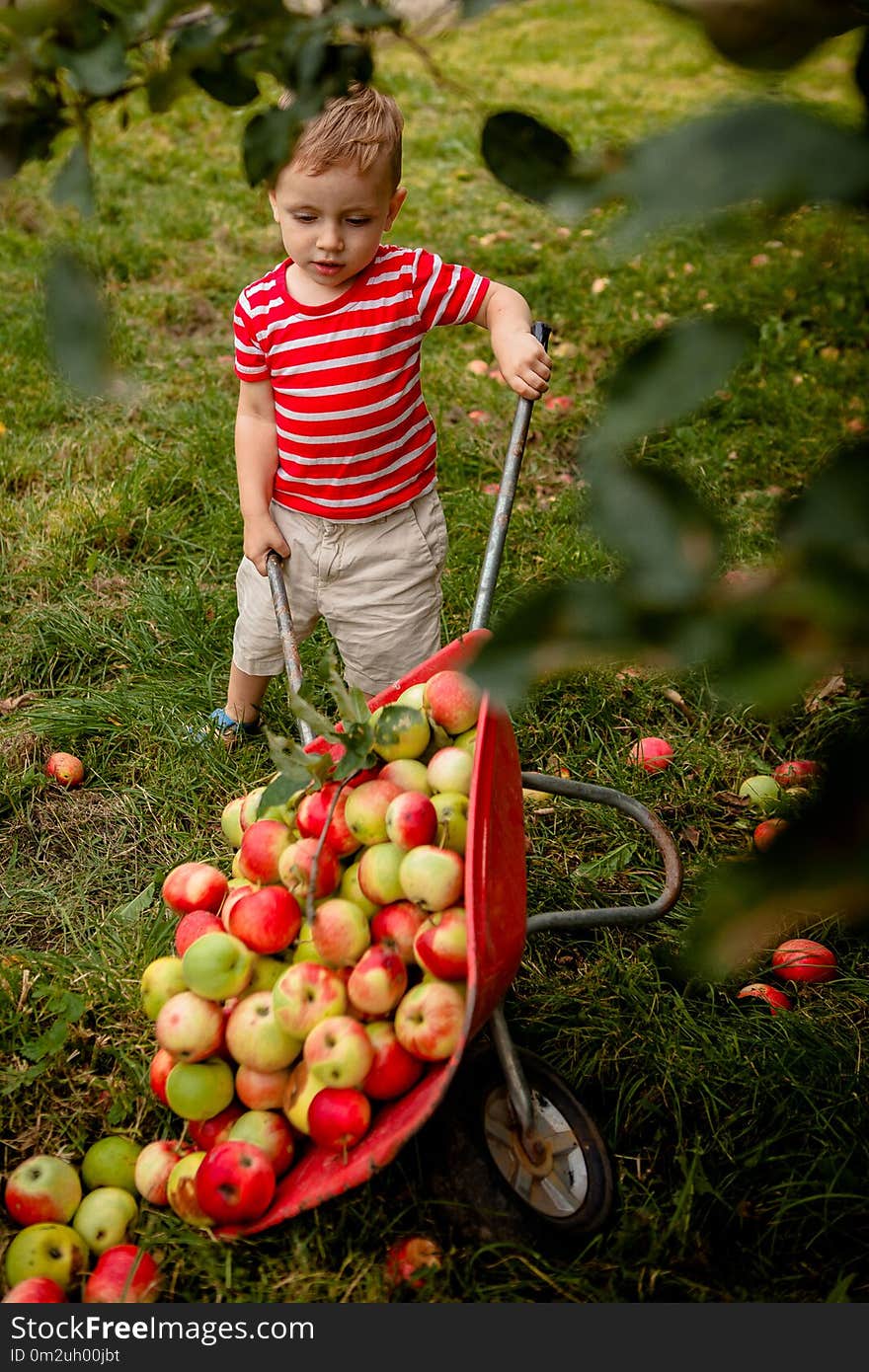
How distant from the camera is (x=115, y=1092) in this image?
1882 millimetres

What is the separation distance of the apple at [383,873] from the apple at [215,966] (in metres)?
0.22

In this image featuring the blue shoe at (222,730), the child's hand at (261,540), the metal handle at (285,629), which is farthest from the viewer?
the blue shoe at (222,730)

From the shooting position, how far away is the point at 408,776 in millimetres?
1725

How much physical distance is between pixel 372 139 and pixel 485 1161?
1809mm

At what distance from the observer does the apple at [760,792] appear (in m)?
2.52

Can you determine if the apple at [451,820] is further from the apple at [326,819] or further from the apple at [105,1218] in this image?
the apple at [105,1218]

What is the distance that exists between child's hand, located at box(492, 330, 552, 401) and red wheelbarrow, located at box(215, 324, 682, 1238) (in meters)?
0.11

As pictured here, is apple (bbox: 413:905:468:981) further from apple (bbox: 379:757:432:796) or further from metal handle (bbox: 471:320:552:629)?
metal handle (bbox: 471:320:552:629)

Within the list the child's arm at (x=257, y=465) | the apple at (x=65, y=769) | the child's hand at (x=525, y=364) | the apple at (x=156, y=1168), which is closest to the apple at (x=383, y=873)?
the apple at (x=156, y=1168)

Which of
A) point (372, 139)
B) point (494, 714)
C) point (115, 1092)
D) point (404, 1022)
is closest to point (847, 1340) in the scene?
point (404, 1022)

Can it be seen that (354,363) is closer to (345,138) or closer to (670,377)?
(345,138)

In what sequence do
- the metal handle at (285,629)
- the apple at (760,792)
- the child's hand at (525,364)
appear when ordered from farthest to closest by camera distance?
the apple at (760,792)
the child's hand at (525,364)
the metal handle at (285,629)

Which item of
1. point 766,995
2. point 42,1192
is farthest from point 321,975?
point 766,995

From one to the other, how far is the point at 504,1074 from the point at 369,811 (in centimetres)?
47
